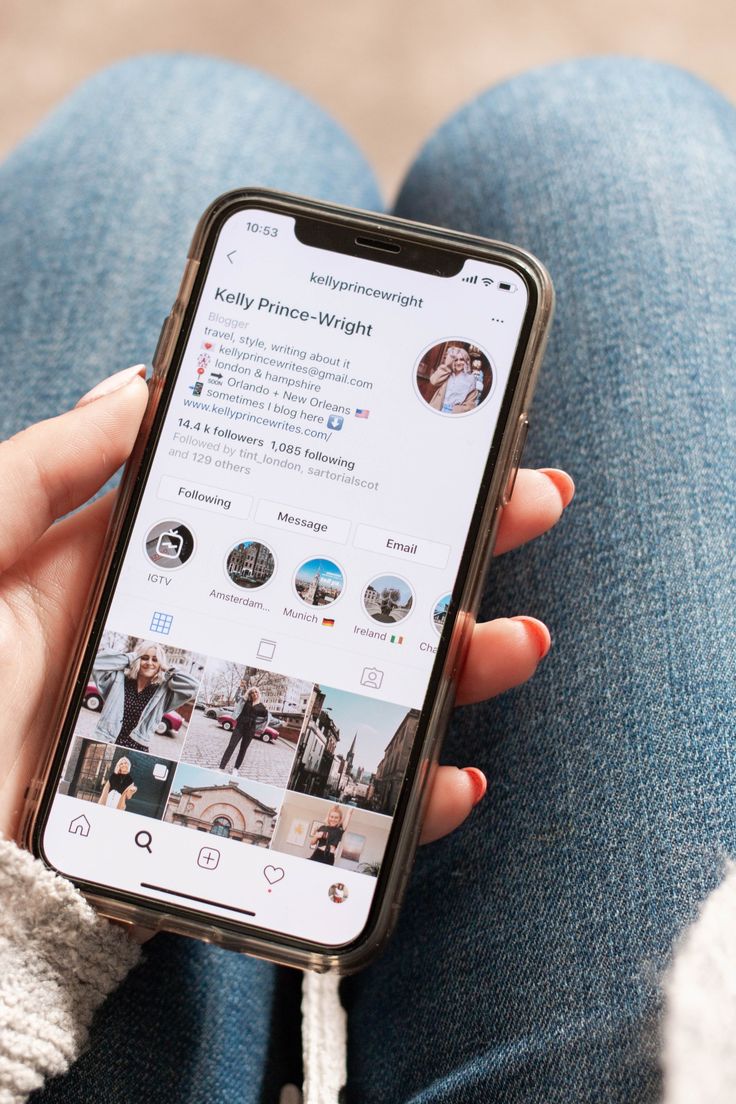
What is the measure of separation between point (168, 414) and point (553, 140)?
0.34m

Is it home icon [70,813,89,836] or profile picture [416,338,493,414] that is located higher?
profile picture [416,338,493,414]

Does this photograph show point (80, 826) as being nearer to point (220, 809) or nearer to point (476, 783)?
point (220, 809)

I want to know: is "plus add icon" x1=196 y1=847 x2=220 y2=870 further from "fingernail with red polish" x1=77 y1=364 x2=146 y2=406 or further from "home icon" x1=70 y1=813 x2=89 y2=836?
"fingernail with red polish" x1=77 y1=364 x2=146 y2=406

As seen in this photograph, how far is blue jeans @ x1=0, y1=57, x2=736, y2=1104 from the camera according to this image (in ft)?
1.39

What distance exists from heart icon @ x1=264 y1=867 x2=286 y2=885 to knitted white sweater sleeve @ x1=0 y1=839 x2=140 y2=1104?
78 millimetres

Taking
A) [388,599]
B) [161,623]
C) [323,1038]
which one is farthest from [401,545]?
[323,1038]

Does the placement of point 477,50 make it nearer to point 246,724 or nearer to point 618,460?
point 618,460

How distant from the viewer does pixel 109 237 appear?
0.60 metres

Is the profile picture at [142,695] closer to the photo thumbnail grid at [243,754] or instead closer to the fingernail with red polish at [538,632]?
the photo thumbnail grid at [243,754]

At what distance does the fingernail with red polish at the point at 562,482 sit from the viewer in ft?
1.56

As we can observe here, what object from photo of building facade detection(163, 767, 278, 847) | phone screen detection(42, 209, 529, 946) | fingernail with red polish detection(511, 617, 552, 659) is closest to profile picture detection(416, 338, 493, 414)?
phone screen detection(42, 209, 529, 946)

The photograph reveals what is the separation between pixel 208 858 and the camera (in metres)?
0.43

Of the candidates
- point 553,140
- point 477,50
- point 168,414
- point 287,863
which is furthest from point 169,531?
point 477,50

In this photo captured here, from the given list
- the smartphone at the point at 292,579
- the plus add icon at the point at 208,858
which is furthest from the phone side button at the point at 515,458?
the plus add icon at the point at 208,858
